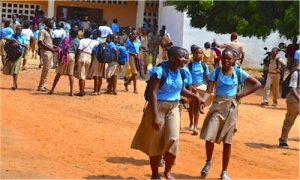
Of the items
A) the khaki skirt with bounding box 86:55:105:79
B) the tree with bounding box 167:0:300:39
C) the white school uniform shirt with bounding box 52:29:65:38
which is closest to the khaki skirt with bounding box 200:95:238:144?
the khaki skirt with bounding box 86:55:105:79

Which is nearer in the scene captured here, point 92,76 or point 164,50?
point 92,76

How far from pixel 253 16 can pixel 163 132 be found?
1367 centimetres

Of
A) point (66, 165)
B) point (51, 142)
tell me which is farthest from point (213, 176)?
point (51, 142)

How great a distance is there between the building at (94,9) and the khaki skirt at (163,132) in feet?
85.2

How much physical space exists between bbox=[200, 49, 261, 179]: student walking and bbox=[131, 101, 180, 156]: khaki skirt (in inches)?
33.2

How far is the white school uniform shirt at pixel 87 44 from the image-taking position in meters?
15.7

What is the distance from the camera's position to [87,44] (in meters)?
15.7

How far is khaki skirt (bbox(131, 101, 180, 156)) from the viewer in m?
7.86

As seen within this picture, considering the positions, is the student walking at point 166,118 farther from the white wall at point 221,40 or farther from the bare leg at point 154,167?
the white wall at point 221,40

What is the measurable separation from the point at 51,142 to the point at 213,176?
2634 millimetres

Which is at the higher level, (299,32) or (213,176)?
(299,32)

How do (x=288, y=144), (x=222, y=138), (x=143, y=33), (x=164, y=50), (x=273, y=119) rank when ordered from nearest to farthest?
(x=222, y=138), (x=288, y=144), (x=273, y=119), (x=164, y=50), (x=143, y=33)

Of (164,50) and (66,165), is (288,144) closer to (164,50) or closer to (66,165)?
(66,165)

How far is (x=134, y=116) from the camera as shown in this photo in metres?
14.0
